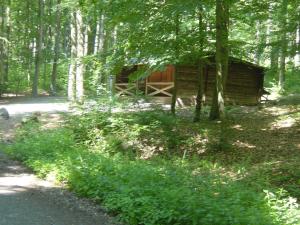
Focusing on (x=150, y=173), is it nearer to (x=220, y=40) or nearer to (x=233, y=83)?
(x=220, y=40)

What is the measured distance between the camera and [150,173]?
316 inches

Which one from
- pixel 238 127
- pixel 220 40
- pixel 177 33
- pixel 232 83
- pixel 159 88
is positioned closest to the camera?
pixel 220 40

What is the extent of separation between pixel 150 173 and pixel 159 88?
61.4ft

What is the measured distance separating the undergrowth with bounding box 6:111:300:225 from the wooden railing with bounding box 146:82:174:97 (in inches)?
415

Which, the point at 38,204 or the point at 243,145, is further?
the point at 243,145

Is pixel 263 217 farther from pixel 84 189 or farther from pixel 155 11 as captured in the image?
Answer: pixel 155 11

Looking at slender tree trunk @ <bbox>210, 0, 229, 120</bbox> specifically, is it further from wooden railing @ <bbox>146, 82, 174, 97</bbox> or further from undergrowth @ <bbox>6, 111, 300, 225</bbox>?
wooden railing @ <bbox>146, 82, 174, 97</bbox>

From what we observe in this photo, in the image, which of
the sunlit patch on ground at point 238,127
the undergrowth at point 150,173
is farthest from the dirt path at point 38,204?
the sunlit patch on ground at point 238,127

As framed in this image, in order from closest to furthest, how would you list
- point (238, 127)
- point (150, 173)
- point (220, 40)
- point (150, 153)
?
point (150, 173) → point (220, 40) → point (150, 153) → point (238, 127)

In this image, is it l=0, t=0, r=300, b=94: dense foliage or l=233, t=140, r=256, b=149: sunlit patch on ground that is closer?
l=0, t=0, r=300, b=94: dense foliage

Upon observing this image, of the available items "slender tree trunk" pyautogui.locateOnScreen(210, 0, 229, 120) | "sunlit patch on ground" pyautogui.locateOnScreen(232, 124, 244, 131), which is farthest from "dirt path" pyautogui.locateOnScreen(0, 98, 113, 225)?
"sunlit patch on ground" pyautogui.locateOnScreen(232, 124, 244, 131)

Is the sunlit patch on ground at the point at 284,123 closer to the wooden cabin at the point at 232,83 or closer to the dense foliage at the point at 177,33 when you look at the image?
the dense foliage at the point at 177,33

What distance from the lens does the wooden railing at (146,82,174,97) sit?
26.0 m

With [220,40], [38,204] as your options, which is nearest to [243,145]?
[220,40]
